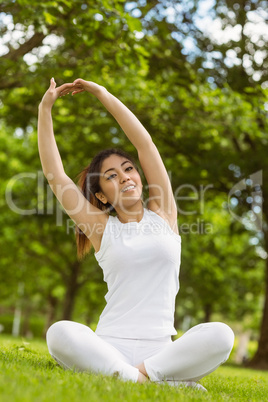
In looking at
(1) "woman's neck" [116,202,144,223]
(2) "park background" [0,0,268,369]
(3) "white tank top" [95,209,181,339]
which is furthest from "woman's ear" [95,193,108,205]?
(2) "park background" [0,0,268,369]

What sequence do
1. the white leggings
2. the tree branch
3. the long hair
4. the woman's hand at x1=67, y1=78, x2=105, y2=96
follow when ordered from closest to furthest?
the white leggings < the woman's hand at x1=67, y1=78, x2=105, y2=96 < the long hair < the tree branch

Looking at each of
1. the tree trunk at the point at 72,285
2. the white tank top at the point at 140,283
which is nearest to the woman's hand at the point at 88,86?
the white tank top at the point at 140,283

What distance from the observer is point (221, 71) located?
1291 centimetres

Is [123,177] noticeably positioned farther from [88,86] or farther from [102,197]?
[88,86]

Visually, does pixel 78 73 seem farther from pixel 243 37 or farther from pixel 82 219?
pixel 82 219

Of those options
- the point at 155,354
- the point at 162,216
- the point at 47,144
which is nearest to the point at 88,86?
the point at 47,144

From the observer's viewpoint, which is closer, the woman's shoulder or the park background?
the woman's shoulder

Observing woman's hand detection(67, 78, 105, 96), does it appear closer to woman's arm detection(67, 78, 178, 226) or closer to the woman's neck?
woman's arm detection(67, 78, 178, 226)

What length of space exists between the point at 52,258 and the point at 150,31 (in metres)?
14.3

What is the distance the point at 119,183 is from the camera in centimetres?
441

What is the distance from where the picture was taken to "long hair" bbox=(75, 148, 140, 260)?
459 centimetres

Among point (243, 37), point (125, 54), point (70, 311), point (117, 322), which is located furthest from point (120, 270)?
point (70, 311)

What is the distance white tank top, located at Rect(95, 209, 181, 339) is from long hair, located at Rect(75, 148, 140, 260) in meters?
0.53

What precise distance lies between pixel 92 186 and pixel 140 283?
1.11m
